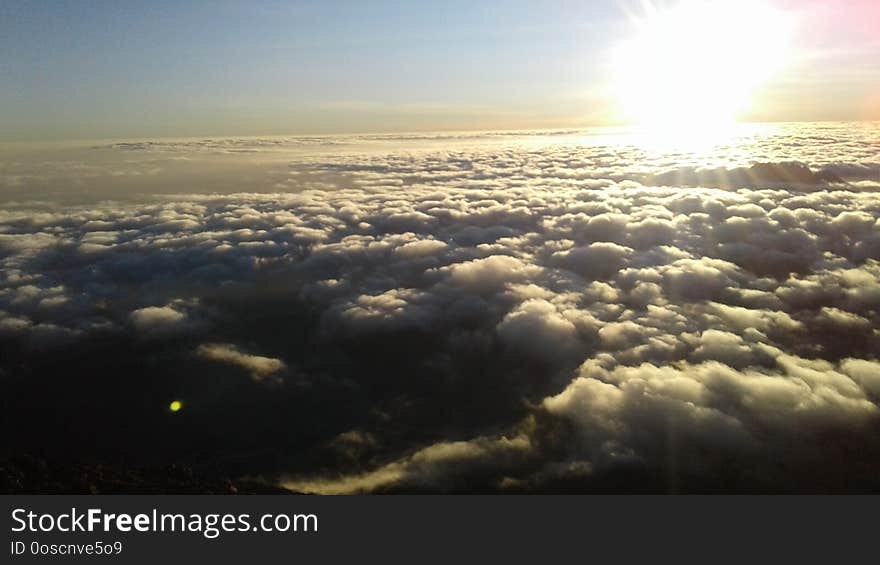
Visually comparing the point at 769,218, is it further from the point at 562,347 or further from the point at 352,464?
the point at 352,464

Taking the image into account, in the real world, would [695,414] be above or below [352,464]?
above

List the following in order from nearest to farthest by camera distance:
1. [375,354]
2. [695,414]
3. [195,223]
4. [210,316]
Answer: [695,414], [375,354], [210,316], [195,223]

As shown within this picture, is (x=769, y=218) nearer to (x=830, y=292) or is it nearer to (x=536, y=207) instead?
(x=830, y=292)

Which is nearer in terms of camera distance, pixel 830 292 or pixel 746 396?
pixel 746 396

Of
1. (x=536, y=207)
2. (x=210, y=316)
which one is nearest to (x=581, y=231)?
(x=536, y=207)
